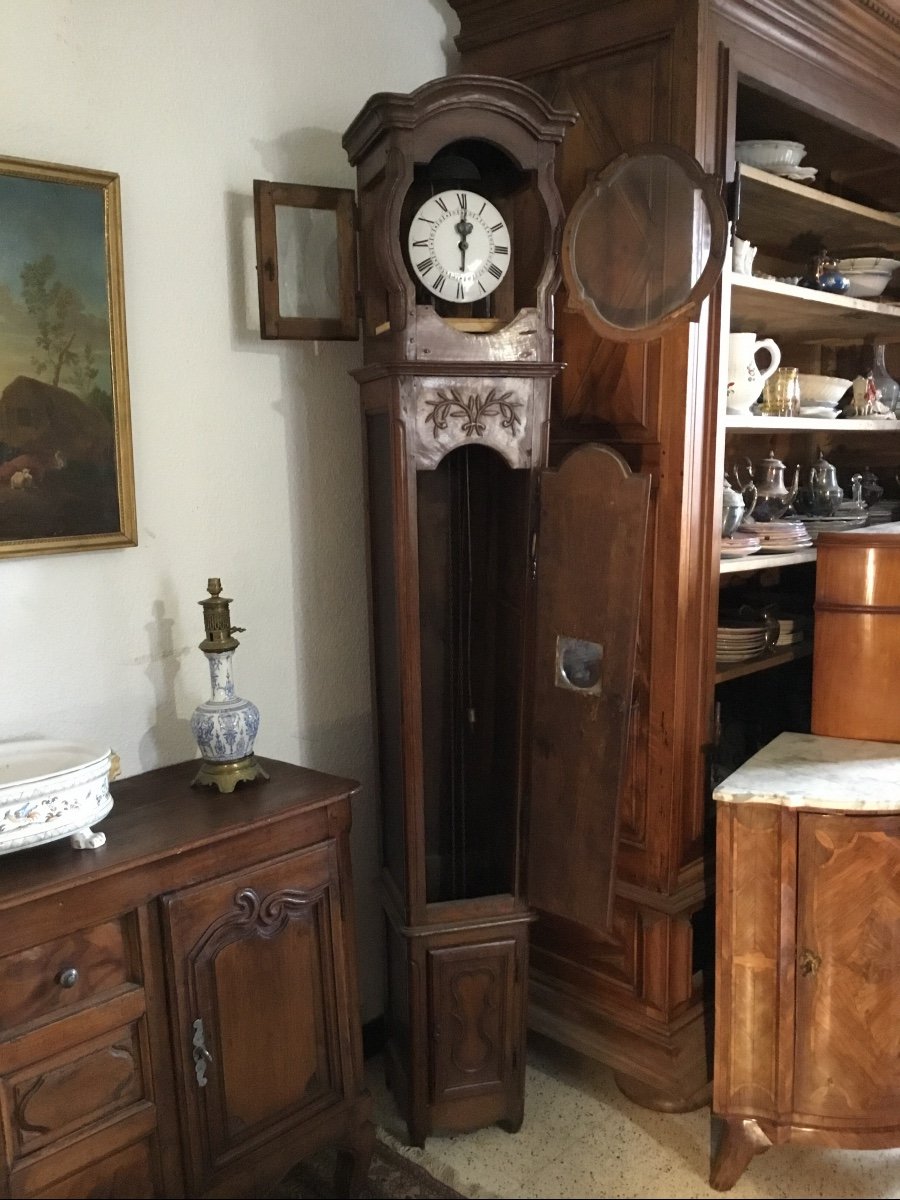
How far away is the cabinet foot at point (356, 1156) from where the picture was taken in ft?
5.49

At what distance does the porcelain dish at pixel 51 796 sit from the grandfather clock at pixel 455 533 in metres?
0.54

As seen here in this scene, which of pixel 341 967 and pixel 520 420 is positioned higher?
pixel 520 420

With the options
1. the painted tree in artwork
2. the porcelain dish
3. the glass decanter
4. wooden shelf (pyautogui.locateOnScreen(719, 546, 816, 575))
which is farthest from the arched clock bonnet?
the glass decanter

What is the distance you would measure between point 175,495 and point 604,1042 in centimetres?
137

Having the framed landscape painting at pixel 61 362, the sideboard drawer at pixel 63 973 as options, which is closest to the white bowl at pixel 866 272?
the framed landscape painting at pixel 61 362

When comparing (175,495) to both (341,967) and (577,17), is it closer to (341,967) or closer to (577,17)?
(341,967)

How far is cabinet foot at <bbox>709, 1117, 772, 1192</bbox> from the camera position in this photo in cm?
172

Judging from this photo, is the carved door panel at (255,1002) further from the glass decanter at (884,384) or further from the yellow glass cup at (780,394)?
the glass decanter at (884,384)

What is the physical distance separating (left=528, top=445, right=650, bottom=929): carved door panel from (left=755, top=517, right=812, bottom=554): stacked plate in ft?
→ 1.95

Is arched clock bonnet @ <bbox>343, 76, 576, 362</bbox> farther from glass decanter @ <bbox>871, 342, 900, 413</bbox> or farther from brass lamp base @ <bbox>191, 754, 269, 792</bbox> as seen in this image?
glass decanter @ <bbox>871, 342, 900, 413</bbox>

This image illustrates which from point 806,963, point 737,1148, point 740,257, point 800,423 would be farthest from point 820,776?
point 740,257

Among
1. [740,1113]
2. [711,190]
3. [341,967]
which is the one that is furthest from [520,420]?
[740,1113]

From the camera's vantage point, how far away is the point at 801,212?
7.34 ft

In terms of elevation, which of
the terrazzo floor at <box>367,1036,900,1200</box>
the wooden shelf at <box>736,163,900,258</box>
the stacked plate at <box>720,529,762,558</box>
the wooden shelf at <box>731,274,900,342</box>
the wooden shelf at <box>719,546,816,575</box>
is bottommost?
the terrazzo floor at <box>367,1036,900,1200</box>
